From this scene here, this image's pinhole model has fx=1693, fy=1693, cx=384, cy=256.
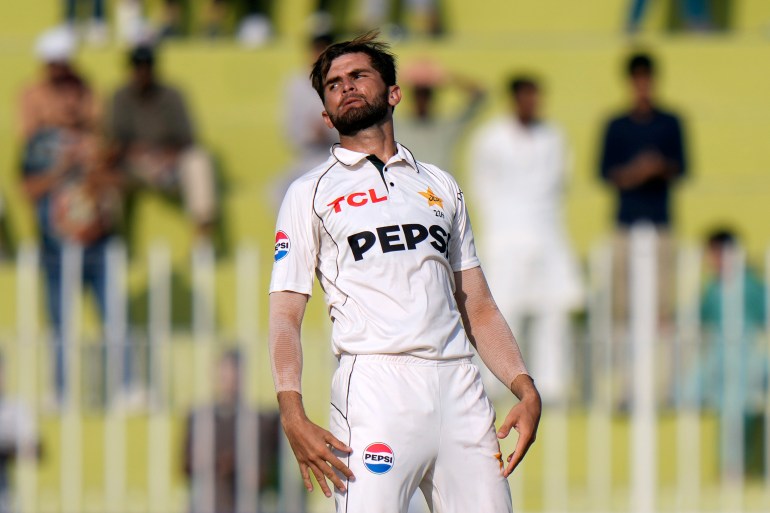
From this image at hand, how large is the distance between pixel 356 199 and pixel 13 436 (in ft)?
15.5

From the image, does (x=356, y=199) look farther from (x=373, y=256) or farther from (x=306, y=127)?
(x=306, y=127)

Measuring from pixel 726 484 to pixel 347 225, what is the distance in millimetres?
4943

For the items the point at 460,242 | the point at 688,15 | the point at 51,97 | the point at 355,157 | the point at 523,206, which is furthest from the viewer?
the point at 688,15

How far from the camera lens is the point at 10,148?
40.2ft

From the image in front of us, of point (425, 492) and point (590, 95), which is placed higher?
point (590, 95)

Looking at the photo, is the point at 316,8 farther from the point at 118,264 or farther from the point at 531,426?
the point at 531,426

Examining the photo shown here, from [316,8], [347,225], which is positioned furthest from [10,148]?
[347,225]

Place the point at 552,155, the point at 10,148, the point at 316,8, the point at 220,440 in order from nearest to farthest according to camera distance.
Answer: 1. the point at 220,440
2. the point at 552,155
3. the point at 10,148
4. the point at 316,8

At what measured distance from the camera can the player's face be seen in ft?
15.6

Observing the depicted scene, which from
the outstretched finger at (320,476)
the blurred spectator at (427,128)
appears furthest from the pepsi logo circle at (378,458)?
the blurred spectator at (427,128)

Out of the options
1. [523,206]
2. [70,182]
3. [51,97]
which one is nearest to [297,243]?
[523,206]

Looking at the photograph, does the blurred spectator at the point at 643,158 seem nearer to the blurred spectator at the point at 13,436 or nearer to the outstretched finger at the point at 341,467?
the blurred spectator at the point at 13,436

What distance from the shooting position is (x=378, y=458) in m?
4.54

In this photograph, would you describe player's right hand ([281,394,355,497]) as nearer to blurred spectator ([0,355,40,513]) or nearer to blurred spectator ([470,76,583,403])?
blurred spectator ([0,355,40,513])
